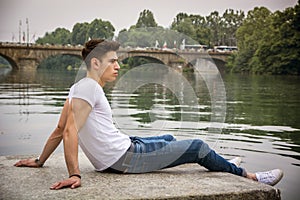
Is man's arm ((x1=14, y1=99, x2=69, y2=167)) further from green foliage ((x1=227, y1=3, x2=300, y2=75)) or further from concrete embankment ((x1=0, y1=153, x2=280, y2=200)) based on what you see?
green foliage ((x1=227, y1=3, x2=300, y2=75))

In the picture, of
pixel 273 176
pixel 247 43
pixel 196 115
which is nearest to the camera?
pixel 273 176

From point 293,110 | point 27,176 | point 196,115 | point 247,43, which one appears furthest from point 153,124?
point 247,43

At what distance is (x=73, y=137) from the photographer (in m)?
3.31

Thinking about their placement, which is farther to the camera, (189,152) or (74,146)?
(189,152)

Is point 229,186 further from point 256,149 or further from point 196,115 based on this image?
point 196,115

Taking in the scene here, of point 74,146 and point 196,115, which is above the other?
point 74,146

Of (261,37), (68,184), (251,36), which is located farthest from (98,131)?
(251,36)

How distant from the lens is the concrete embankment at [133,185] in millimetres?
3121

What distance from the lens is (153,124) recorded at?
921cm

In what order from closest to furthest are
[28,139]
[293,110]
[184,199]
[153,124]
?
[184,199]
[28,139]
[153,124]
[293,110]

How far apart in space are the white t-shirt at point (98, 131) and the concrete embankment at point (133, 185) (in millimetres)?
187

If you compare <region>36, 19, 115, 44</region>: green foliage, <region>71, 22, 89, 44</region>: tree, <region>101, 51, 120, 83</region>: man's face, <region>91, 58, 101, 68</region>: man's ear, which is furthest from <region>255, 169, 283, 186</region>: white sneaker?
<region>71, 22, 89, 44</region>: tree

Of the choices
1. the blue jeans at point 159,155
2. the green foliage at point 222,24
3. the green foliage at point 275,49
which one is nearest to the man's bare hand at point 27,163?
the blue jeans at point 159,155

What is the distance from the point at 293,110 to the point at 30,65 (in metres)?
49.2
